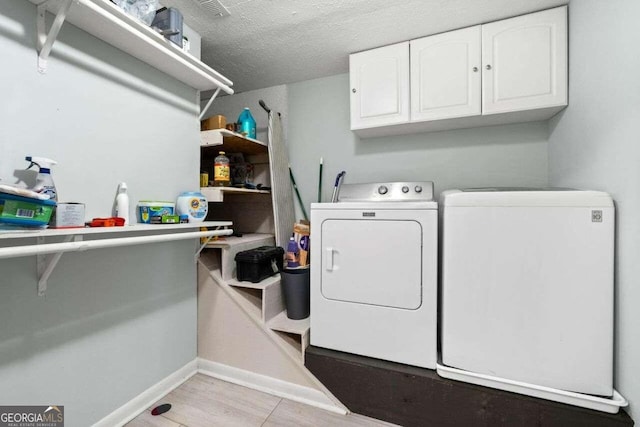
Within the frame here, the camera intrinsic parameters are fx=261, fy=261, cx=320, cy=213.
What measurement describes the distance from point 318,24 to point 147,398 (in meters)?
2.63

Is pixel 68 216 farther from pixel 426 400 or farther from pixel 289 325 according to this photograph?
pixel 426 400

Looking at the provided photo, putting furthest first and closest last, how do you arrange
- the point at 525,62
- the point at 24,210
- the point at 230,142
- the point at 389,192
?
the point at 230,142 → the point at 389,192 → the point at 525,62 → the point at 24,210

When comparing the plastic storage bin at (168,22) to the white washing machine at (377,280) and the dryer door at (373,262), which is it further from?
the dryer door at (373,262)

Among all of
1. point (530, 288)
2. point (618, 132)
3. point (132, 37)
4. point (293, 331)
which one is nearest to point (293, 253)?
point (293, 331)

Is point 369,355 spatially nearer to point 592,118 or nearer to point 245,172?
point 592,118

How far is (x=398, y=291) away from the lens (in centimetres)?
146

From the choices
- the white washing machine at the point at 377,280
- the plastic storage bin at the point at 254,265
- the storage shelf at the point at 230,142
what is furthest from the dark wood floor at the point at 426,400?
the storage shelf at the point at 230,142

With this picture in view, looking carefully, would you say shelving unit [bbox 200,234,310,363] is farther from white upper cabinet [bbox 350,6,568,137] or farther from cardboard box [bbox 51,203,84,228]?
white upper cabinet [bbox 350,6,568,137]

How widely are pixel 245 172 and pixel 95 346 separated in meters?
1.71

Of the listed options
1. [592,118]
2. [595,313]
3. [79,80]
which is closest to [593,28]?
[592,118]

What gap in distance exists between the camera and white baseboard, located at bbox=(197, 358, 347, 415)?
164cm

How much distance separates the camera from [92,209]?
1318 millimetres

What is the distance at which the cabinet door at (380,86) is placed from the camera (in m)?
1.90

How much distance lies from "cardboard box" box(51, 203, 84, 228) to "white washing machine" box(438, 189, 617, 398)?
1.72 m
